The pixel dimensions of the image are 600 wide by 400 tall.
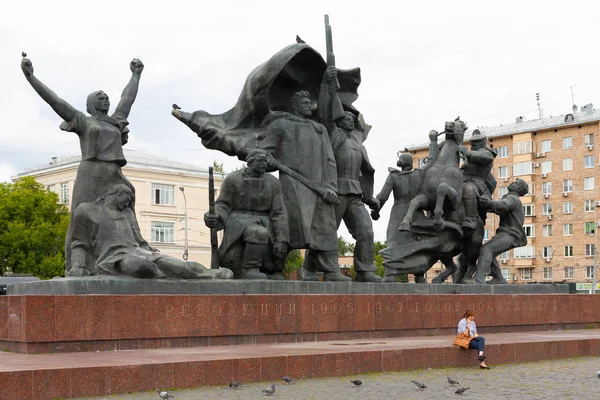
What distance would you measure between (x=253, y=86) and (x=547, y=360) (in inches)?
257

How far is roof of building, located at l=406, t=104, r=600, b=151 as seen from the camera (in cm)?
6500

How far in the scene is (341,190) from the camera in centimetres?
1617

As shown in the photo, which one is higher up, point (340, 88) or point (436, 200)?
point (340, 88)

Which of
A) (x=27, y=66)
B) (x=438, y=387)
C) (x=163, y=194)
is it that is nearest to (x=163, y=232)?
(x=163, y=194)

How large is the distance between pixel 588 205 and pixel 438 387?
56.9 m

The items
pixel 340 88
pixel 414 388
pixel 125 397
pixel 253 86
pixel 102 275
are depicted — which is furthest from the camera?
pixel 340 88

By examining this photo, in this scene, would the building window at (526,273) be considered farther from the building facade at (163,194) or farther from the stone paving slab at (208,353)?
the stone paving slab at (208,353)

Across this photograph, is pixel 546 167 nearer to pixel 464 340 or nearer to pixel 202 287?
pixel 464 340

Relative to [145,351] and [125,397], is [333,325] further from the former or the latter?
[125,397]

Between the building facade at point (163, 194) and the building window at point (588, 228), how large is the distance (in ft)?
87.5

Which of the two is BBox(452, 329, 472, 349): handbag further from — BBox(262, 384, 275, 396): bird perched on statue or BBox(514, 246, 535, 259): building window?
BBox(514, 246, 535, 259): building window

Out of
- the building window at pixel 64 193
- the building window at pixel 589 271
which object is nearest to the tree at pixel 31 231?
the building window at pixel 64 193

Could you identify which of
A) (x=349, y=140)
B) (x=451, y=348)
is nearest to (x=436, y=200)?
(x=349, y=140)

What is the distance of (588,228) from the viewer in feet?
211
